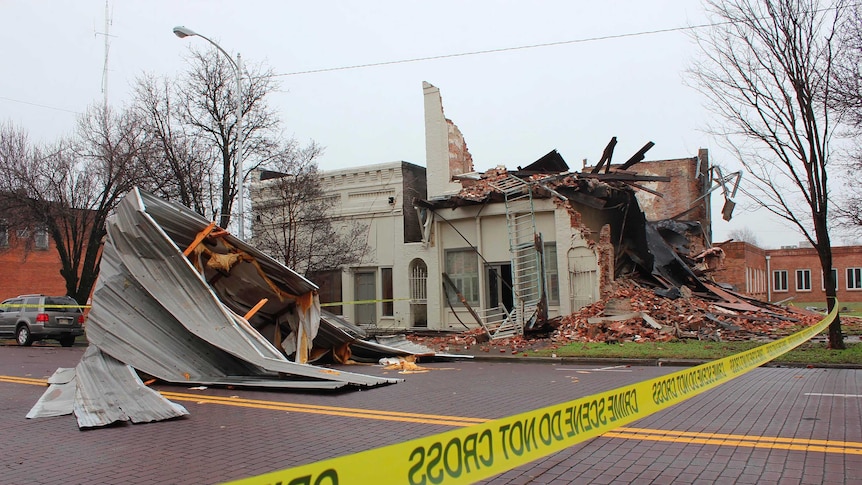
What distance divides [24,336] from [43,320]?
1.38 meters

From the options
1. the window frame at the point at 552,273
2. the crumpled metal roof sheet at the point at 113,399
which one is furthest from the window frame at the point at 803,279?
the crumpled metal roof sheet at the point at 113,399

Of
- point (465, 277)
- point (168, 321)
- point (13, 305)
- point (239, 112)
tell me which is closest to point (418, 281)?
point (465, 277)

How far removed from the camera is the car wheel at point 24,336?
22.5 metres

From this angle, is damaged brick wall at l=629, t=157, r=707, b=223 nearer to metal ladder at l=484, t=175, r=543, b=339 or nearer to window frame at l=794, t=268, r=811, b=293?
metal ladder at l=484, t=175, r=543, b=339

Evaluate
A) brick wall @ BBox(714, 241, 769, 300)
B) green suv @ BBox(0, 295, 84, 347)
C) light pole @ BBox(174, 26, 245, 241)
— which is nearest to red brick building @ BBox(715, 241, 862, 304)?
brick wall @ BBox(714, 241, 769, 300)

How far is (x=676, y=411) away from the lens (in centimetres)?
805

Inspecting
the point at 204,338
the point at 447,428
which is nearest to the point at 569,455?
the point at 447,428

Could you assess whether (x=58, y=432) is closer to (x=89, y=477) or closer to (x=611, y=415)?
(x=89, y=477)

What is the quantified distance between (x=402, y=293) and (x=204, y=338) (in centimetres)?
1325

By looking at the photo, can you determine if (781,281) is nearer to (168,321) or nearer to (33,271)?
(168,321)

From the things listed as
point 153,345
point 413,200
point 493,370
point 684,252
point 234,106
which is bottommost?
point 493,370

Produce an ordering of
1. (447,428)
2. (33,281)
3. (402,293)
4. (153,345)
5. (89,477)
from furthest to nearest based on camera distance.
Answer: (33,281) → (402,293) → (153,345) → (447,428) → (89,477)

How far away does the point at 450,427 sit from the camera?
716 cm

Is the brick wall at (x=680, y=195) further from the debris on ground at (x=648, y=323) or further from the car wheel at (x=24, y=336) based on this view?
the car wheel at (x=24, y=336)
